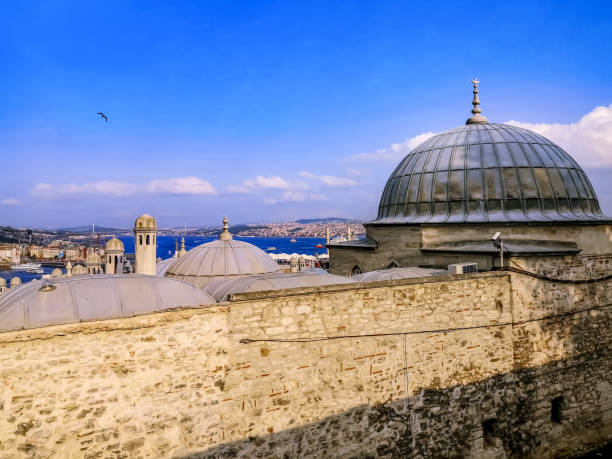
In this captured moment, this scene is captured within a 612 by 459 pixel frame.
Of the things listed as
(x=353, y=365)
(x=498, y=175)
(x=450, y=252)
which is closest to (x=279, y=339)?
(x=353, y=365)

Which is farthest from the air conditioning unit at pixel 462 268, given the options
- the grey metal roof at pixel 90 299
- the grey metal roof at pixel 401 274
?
the grey metal roof at pixel 90 299

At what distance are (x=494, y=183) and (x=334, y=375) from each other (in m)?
8.97

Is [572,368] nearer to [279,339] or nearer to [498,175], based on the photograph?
[498,175]

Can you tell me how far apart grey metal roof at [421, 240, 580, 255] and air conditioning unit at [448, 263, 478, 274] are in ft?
2.49

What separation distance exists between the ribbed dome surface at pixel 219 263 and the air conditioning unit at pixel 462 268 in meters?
5.84

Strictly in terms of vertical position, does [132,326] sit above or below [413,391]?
above

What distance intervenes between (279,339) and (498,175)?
32.6 ft

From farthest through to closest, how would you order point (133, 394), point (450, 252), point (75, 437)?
point (450, 252) < point (133, 394) < point (75, 437)

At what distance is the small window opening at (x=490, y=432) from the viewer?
1046cm

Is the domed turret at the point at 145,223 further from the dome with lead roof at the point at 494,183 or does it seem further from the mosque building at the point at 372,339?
the dome with lead roof at the point at 494,183

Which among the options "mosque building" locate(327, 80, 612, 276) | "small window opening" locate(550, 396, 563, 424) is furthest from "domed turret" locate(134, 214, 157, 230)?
"small window opening" locate(550, 396, 563, 424)

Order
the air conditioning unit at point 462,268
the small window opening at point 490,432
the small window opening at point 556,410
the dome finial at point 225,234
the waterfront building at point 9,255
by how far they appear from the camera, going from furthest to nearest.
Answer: the waterfront building at point 9,255 → the dome finial at point 225,234 → the small window opening at point 556,410 → the air conditioning unit at point 462,268 → the small window opening at point 490,432

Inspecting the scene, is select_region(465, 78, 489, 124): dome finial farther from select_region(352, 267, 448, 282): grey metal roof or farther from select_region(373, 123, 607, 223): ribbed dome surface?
select_region(352, 267, 448, 282): grey metal roof

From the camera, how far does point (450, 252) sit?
12883mm
